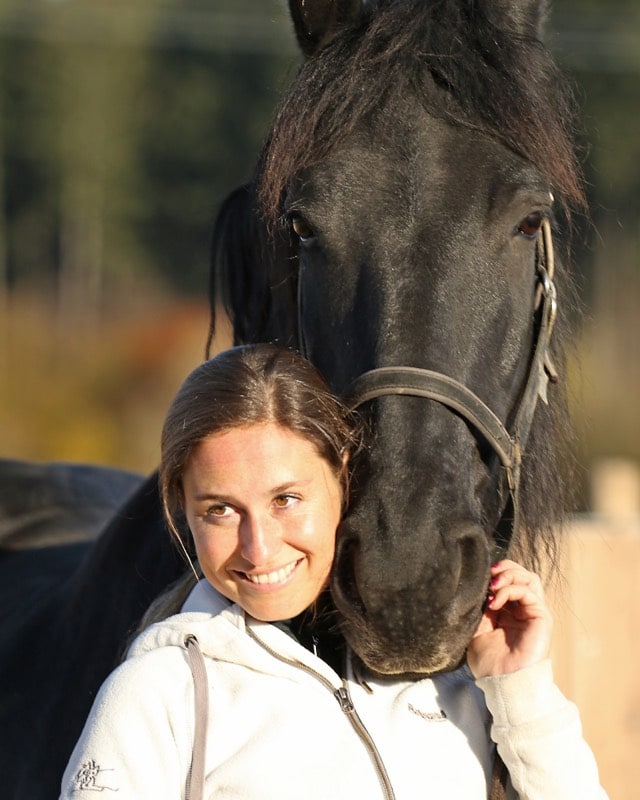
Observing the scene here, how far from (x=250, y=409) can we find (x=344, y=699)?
459mm

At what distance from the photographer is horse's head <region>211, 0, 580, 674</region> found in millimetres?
1832

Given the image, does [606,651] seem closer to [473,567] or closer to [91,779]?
[473,567]

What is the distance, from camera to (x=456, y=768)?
1850 millimetres

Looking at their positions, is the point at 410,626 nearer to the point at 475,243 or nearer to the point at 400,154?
the point at 475,243

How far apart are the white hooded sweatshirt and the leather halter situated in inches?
15.0

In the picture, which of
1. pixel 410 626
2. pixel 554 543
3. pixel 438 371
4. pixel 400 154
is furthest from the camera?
pixel 554 543

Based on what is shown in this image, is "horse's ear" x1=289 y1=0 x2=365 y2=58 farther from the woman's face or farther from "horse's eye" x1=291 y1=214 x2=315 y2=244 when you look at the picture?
the woman's face

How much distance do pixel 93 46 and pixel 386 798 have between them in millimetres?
28335

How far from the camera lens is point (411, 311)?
2.00 m

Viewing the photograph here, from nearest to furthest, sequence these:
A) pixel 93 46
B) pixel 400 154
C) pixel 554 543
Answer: pixel 400 154 < pixel 554 543 < pixel 93 46

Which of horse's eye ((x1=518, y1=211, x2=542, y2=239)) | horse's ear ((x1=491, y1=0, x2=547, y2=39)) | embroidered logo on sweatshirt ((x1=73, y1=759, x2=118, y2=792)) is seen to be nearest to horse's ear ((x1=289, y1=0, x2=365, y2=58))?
horse's ear ((x1=491, y1=0, x2=547, y2=39))

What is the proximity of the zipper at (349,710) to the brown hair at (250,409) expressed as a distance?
0.22 meters

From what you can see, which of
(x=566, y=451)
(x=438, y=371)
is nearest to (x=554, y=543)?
(x=566, y=451)

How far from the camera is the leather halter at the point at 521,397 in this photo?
193 centimetres
